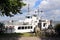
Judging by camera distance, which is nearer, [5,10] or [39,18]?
[5,10]

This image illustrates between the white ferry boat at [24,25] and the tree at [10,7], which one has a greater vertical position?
the tree at [10,7]

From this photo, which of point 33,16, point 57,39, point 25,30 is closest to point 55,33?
point 57,39

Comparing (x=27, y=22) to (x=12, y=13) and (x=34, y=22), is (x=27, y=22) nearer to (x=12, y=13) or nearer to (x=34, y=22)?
(x=34, y=22)

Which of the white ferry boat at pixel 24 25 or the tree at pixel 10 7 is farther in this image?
the white ferry boat at pixel 24 25

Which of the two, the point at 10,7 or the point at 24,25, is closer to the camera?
the point at 10,7

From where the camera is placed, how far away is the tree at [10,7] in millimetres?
31609

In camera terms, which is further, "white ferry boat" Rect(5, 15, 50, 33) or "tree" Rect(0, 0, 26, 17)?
"white ferry boat" Rect(5, 15, 50, 33)

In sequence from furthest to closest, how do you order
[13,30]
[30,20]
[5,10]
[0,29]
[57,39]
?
[30,20]
[13,30]
[0,29]
[57,39]
[5,10]

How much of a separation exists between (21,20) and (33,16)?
3.38 m

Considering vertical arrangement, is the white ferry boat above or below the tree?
below

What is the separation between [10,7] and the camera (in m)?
32.3

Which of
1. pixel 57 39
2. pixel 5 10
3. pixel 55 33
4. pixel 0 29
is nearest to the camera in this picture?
pixel 5 10

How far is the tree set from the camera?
1244 inches

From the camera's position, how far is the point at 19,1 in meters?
35.4
